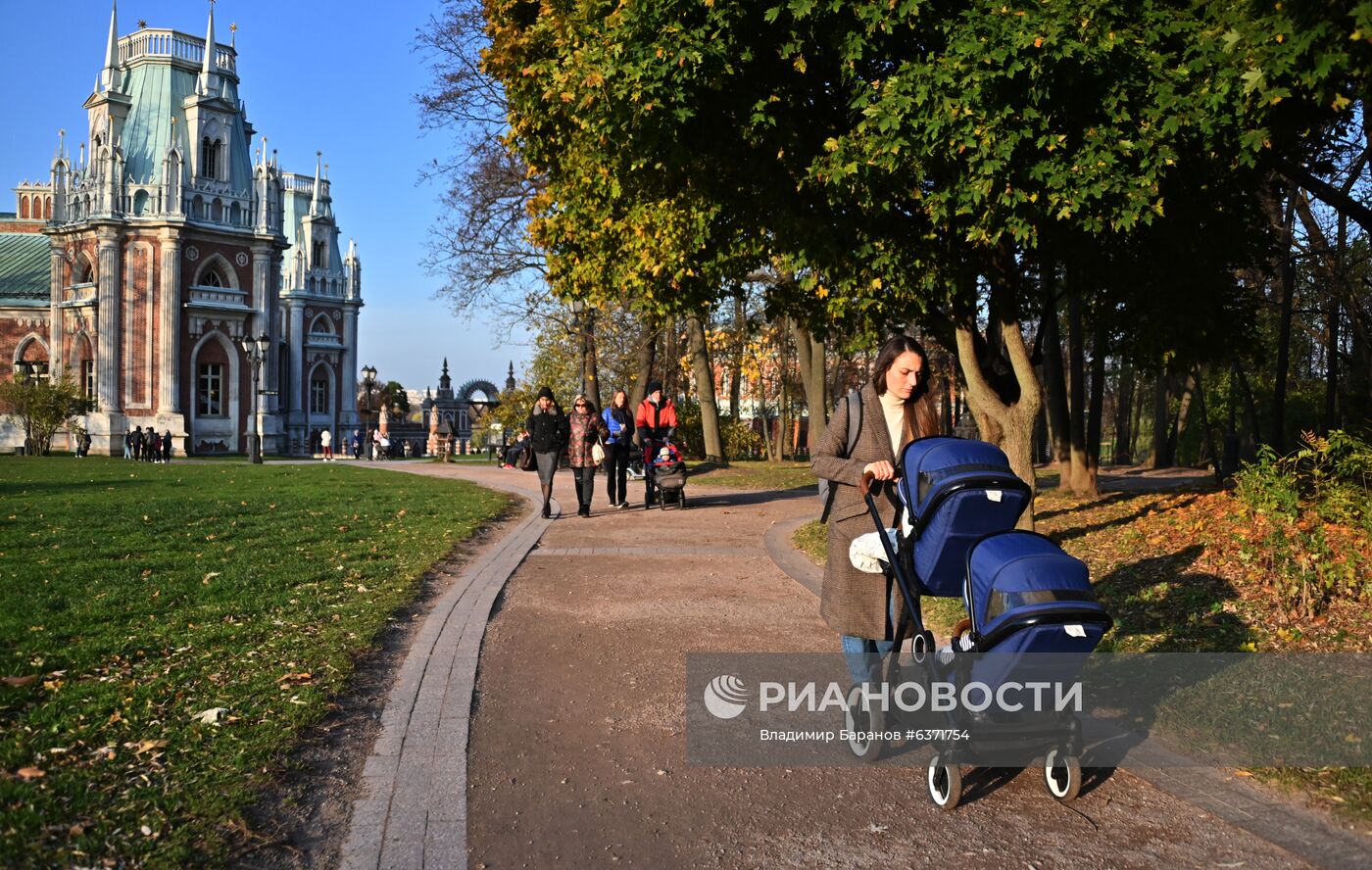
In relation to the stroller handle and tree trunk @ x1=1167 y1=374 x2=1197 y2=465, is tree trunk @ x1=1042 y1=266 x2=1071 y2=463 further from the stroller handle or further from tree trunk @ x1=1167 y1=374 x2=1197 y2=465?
tree trunk @ x1=1167 y1=374 x2=1197 y2=465

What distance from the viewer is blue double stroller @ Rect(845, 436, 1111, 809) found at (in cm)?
364

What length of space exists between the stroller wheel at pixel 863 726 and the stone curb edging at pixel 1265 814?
1126 mm

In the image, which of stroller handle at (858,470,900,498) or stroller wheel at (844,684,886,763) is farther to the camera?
stroller wheel at (844,684,886,763)

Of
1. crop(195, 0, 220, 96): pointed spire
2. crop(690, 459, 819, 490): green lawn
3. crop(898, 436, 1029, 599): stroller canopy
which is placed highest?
crop(195, 0, 220, 96): pointed spire

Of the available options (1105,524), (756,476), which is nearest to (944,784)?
(1105,524)

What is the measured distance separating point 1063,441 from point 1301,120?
31.1 ft

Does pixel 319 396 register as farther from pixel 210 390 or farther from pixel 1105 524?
pixel 1105 524

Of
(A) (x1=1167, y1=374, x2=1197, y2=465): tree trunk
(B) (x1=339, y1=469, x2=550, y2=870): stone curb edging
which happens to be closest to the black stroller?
(B) (x1=339, y1=469, x2=550, y2=870): stone curb edging

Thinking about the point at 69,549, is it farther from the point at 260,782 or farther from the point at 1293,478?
the point at 1293,478

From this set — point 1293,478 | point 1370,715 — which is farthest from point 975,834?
point 1293,478

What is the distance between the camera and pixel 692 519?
14945 millimetres

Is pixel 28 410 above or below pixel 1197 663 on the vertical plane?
above

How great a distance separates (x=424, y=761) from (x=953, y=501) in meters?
2.57

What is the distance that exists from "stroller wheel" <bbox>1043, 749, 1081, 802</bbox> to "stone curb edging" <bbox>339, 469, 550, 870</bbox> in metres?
2.31
